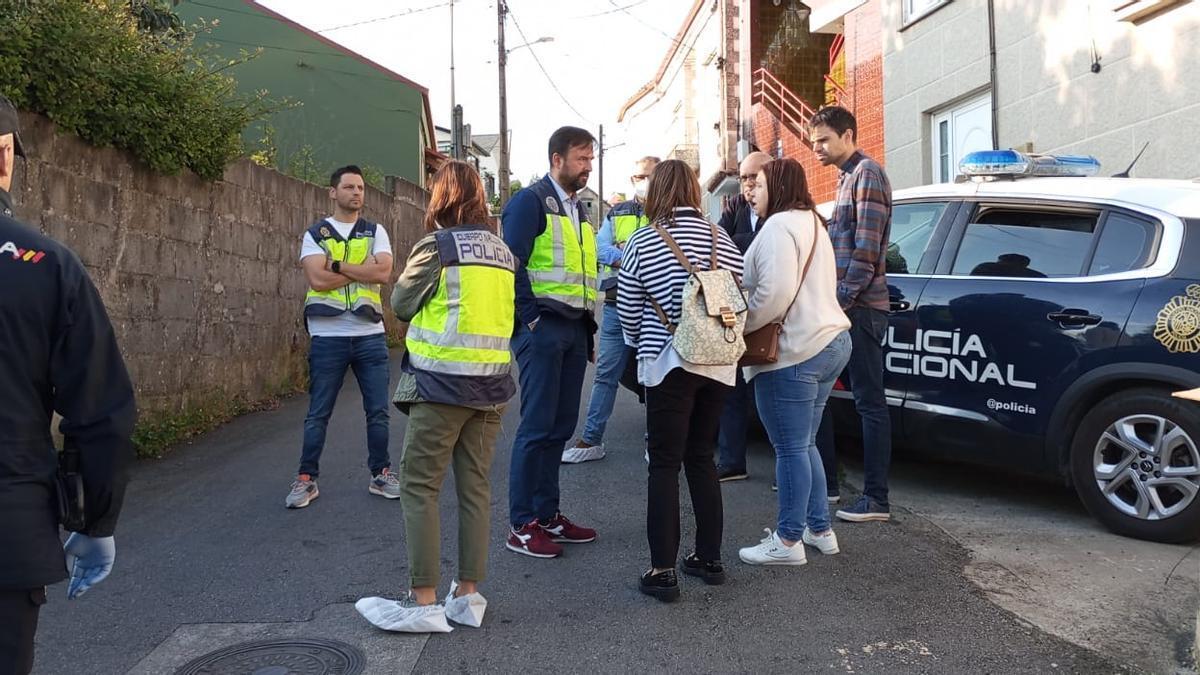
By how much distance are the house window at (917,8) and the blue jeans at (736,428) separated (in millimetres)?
8210

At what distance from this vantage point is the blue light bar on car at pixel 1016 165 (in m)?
5.53

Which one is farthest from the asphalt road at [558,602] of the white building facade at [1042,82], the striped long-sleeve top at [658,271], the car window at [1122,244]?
the white building facade at [1042,82]

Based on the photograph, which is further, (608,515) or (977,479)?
(977,479)

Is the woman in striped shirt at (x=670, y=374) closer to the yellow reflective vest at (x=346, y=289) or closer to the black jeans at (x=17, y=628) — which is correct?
the yellow reflective vest at (x=346, y=289)

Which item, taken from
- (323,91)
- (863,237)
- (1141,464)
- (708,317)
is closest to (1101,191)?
(863,237)

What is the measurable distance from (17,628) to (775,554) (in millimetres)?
3086

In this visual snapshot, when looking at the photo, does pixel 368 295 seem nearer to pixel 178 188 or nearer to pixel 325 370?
pixel 325 370

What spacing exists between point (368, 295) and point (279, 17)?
19.1 m

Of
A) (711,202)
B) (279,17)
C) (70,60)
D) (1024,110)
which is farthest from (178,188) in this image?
(711,202)

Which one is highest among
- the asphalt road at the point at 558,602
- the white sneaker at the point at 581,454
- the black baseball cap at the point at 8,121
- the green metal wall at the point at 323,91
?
the green metal wall at the point at 323,91

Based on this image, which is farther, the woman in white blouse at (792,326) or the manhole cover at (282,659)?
the woman in white blouse at (792,326)

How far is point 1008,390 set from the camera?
16.2 feet

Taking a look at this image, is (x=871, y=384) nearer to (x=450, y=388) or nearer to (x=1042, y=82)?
(x=450, y=388)

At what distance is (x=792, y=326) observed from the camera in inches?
163
